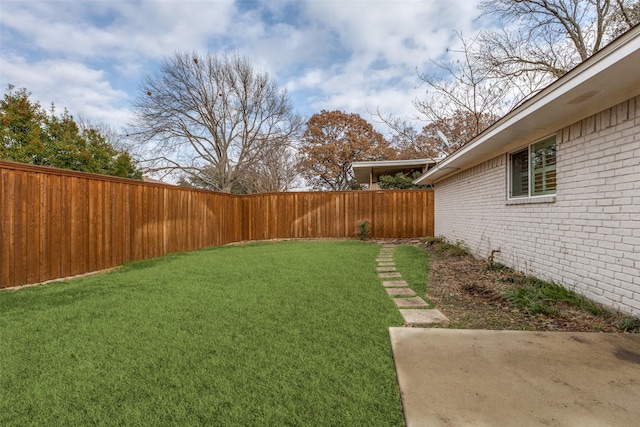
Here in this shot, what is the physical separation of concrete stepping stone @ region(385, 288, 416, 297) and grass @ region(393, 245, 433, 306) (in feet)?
0.27

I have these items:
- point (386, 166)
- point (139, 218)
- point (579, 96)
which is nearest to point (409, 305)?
point (579, 96)

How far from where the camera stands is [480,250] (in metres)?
5.77

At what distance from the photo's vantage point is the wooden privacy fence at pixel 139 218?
13.1 ft

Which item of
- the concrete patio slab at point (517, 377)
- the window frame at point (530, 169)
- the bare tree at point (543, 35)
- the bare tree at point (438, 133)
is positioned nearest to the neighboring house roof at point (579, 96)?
the window frame at point (530, 169)

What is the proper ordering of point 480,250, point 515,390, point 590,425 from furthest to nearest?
point 480,250 < point 515,390 < point 590,425

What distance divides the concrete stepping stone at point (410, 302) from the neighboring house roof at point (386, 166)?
27.7 ft

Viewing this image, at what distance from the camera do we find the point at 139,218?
20.0ft

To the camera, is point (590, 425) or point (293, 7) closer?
point (590, 425)

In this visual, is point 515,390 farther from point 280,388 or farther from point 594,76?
point 594,76

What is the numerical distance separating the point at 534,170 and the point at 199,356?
481 cm

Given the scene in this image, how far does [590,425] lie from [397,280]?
293 centimetres

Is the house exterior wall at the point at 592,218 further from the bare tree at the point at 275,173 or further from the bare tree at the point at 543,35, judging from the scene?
the bare tree at the point at 275,173

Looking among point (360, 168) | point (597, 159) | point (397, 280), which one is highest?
point (360, 168)

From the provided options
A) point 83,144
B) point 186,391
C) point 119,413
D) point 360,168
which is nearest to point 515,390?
point 186,391
